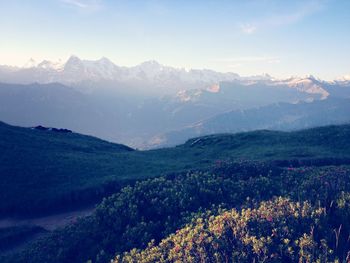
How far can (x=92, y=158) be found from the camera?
62500 millimetres

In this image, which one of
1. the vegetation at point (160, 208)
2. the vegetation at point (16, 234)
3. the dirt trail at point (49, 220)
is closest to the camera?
the vegetation at point (160, 208)

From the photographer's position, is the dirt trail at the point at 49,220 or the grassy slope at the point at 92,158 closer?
the dirt trail at the point at 49,220

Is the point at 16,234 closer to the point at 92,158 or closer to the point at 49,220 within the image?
the point at 49,220

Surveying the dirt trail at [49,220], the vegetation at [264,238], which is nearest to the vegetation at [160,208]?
the vegetation at [264,238]

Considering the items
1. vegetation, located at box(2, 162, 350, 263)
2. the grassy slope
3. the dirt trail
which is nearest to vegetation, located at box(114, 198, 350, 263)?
vegetation, located at box(2, 162, 350, 263)

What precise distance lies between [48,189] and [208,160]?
24218 millimetres

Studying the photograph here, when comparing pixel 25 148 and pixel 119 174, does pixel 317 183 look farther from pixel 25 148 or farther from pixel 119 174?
pixel 25 148

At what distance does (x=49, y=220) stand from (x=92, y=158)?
19974mm

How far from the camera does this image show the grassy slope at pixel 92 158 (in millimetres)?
47678

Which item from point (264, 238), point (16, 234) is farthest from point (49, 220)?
point (264, 238)

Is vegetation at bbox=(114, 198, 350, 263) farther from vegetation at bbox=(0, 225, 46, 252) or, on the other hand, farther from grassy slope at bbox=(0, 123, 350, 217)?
grassy slope at bbox=(0, 123, 350, 217)

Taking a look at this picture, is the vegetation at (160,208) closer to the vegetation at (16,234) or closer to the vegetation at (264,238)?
the vegetation at (264,238)

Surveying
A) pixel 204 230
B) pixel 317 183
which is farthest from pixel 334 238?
pixel 317 183

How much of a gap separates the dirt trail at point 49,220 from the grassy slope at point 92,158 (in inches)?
70.3
